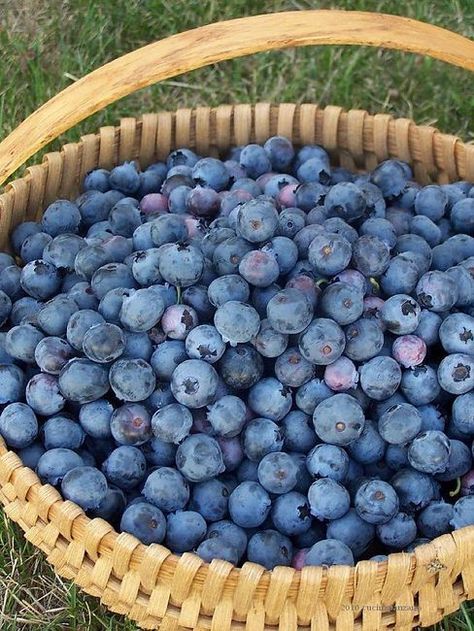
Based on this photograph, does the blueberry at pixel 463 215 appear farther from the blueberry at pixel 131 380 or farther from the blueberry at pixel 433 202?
the blueberry at pixel 131 380

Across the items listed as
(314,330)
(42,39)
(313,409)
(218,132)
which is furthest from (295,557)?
(42,39)

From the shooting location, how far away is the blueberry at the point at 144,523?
1.25 m

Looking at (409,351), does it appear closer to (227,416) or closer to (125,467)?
(227,416)

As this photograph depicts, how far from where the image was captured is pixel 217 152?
1880 mm

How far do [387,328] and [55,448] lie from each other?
542mm

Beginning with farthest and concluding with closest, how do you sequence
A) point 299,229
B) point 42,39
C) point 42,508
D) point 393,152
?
point 42,39 < point 393,152 < point 299,229 < point 42,508

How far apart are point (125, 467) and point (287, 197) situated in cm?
61

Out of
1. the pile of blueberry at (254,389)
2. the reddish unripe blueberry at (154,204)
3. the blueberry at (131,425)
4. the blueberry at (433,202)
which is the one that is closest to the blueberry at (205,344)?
the pile of blueberry at (254,389)

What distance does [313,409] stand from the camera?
4.42ft

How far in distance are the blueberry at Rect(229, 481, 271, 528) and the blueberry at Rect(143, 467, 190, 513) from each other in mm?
75

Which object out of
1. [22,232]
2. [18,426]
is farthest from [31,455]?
[22,232]

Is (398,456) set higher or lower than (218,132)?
lower

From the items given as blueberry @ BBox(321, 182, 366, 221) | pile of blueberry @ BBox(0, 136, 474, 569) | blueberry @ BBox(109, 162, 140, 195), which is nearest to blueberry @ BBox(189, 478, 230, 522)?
pile of blueberry @ BBox(0, 136, 474, 569)

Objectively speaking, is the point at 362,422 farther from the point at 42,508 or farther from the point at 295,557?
the point at 42,508
